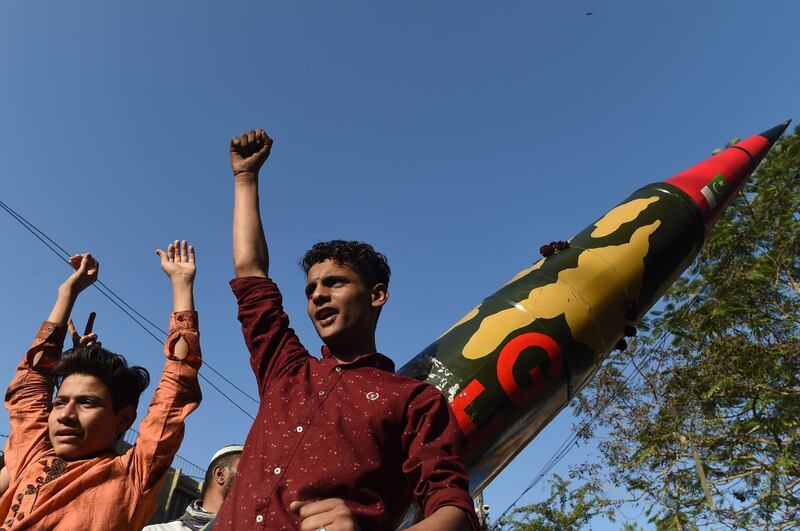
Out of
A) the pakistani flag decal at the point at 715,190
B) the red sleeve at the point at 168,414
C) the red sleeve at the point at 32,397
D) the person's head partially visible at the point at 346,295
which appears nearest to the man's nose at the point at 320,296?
the person's head partially visible at the point at 346,295

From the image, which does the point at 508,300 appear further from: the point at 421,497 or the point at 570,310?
the point at 421,497

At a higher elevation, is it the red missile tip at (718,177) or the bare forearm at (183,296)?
the bare forearm at (183,296)

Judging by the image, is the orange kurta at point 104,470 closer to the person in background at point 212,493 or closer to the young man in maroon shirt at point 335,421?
the young man in maroon shirt at point 335,421

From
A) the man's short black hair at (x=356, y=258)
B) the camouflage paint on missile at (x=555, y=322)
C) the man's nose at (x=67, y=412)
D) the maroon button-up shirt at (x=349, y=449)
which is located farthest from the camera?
the camouflage paint on missile at (x=555, y=322)

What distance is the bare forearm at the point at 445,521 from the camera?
3.93ft

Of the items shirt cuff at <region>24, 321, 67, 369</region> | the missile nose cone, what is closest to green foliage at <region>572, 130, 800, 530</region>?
the missile nose cone

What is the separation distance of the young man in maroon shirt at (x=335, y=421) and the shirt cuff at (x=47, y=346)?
1.03 metres

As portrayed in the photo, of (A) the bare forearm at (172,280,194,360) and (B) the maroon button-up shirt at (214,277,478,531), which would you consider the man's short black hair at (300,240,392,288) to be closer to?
(B) the maroon button-up shirt at (214,277,478,531)

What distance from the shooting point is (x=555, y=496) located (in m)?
18.1

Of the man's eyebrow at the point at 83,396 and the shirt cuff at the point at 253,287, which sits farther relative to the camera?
the man's eyebrow at the point at 83,396

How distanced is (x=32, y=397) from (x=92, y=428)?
44 cm

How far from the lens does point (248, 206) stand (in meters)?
2.28

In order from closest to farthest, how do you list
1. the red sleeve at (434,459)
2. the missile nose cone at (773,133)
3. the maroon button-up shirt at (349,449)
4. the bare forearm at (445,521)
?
the bare forearm at (445,521), the red sleeve at (434,459), the maroon button-up shirt at (349,449), the missile nose cone at (773,133)

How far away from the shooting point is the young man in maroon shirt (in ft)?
4.56
